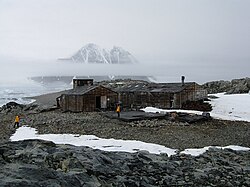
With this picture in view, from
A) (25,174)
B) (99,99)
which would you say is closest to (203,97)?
(99,99)

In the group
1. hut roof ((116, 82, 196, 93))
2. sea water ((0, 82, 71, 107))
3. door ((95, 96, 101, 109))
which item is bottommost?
sea water ((0, 82, 71, 107))

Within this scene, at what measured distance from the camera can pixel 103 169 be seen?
10.6m

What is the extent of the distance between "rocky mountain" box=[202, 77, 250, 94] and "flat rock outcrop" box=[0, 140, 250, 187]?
42330 millimetres

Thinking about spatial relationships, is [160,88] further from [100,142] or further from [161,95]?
[100,142]

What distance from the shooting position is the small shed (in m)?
37.1

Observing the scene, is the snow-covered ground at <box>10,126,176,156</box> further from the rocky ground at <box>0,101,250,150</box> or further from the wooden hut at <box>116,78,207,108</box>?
the wooden hut at <box>116,78,207,108</box>

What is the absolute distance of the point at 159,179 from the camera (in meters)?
10.9

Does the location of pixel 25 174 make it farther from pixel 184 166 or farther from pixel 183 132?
pixel 183 132

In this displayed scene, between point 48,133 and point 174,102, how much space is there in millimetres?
17967

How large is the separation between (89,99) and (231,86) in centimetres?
→ 3696

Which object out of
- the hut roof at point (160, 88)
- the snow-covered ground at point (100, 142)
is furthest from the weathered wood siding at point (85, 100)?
the snow-covered ground at point (100, 142)

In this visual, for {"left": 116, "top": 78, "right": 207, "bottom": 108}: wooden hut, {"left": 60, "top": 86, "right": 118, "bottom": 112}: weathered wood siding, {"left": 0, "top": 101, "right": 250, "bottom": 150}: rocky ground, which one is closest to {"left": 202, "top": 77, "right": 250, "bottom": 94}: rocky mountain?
{"left": 116, "top": 78, "right": 207, "bottom": 108}: wooden hut

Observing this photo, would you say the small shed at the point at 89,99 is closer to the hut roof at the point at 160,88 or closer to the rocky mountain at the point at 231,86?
the hut roof at the point at 160,88

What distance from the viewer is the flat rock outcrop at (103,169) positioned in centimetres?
841
